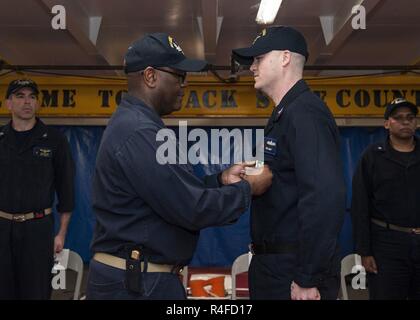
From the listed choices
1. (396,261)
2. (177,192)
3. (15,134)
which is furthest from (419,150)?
(15,134)

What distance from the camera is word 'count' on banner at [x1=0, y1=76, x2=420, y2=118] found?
6797 millimetres

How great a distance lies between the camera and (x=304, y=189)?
6.04ft

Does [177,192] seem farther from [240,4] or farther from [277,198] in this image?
[240,4]

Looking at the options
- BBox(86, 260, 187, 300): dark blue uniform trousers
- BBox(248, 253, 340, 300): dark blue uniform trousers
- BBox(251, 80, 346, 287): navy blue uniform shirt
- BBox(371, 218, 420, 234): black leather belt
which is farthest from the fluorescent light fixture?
BBox(86, 260, 187, 300): dark blue uniform trousers

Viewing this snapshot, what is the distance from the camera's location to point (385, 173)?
3645mm

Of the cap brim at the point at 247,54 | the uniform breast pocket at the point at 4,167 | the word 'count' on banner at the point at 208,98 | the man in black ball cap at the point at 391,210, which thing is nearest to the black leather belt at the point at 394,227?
the man in black ball cap at the point at 391,210

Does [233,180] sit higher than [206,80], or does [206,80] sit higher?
[206,80]

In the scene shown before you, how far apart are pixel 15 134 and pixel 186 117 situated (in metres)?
3.51

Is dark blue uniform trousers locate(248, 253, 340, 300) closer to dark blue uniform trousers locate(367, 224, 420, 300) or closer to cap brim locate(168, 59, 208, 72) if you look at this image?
cap brim locate(168, 59, 208, 72)

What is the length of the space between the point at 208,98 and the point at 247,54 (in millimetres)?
4810

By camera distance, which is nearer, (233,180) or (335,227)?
(335,227)

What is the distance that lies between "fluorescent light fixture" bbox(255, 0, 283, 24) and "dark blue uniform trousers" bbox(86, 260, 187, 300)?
10.3ft

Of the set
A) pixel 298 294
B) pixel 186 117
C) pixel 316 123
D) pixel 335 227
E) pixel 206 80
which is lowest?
pixel 298 294

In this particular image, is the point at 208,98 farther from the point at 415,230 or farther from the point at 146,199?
the point at 146,199
